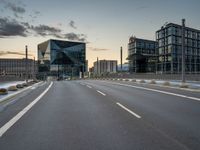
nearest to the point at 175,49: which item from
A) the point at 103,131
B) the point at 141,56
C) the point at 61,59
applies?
the point at 141,56

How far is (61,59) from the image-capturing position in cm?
14125

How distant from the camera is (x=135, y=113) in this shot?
9758 mm

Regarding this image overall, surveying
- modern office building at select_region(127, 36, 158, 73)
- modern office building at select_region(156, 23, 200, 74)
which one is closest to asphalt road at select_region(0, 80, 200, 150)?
modern office building at select_region(156, 23, 200, 74)

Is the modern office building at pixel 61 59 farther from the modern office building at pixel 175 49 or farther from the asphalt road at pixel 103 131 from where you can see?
the asphalt road at pixel 103 131

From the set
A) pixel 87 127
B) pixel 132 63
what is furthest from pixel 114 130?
pixel 132 63

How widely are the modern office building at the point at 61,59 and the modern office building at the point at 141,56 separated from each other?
115 ft

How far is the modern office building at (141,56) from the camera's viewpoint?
104 m

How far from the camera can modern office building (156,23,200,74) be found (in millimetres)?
92225

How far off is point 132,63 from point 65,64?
147ft

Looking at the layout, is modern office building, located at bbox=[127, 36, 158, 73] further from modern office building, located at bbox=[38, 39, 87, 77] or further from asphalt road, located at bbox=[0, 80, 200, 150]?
asphalt road, located at bbox=[0, 80, 200, 150]

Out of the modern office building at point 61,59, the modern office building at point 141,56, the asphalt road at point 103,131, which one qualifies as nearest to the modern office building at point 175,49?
the modern office building at point 141,56

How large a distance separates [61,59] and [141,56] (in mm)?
49305

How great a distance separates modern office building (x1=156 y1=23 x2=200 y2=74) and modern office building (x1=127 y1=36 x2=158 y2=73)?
6277 millimetres

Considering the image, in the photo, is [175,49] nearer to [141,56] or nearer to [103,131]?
[141,56]
